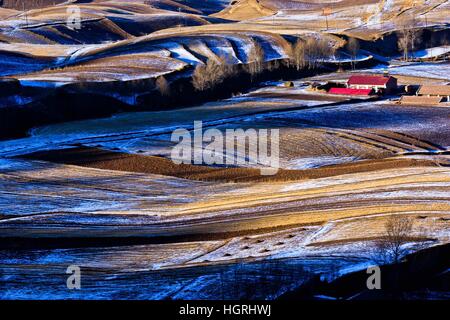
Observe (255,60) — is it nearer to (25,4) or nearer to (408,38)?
(408,38)

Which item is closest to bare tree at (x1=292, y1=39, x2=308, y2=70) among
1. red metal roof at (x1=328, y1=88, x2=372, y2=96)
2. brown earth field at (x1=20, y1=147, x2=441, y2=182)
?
red metal roof at (x1=328, y1=88, x2=372, y2=96)

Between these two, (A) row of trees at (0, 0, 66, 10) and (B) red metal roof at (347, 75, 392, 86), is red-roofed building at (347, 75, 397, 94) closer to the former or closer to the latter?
(B) red metal roof at (347, 75, 392, 86)

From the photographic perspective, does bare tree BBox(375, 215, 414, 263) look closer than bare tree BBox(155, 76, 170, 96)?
Yes

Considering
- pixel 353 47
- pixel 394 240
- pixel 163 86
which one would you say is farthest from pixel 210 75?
pixel 394 240

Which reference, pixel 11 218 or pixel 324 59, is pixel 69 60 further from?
pixel 11 218

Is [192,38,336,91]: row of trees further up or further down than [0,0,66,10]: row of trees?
further down

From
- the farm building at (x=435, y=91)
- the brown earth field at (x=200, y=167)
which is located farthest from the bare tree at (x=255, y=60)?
the brown earth field at (x=200, y=167)

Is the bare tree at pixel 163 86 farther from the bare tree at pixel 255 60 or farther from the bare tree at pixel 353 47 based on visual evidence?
the bare tree at pixel 353 47
